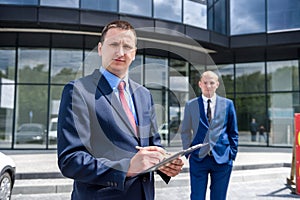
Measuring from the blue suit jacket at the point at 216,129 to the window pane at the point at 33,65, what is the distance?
10.7 meters

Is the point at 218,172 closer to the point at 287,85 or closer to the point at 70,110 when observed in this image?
the point at 70,110

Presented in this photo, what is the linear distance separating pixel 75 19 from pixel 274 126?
10.2m

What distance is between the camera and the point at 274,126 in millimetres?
14961

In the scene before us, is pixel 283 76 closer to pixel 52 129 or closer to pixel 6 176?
pixel 52 129

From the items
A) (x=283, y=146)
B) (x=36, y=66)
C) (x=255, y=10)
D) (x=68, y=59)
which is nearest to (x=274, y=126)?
(x=283, y=146)

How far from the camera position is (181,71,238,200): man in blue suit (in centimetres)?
347

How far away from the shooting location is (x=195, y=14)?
543 inches

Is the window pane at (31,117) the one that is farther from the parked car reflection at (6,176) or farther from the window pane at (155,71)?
the window pane at (155,71)

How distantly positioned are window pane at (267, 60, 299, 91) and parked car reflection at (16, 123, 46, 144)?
1072 cm

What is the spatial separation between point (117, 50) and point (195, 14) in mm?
12949

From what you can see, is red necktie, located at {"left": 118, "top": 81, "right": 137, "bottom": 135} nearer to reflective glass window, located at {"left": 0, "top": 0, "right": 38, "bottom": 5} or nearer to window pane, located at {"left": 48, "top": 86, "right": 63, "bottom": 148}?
reflective glass window, located at {"left": 0, "top": 0, "right": 38, "bottom": 5}

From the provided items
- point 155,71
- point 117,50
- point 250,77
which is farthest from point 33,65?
point 117,50

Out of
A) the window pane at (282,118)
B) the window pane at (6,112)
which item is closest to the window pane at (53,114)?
the window pane at (6,112)

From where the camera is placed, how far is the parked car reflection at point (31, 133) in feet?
41.5
